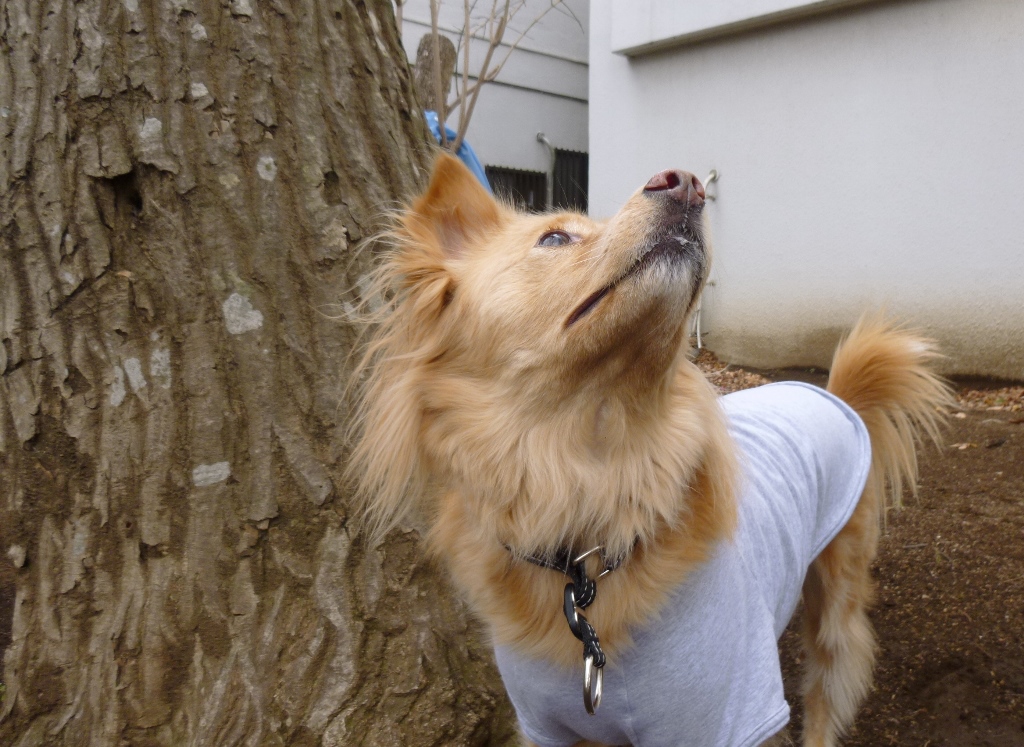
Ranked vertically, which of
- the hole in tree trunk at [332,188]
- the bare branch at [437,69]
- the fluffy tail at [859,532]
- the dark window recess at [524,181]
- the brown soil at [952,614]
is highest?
the bare branch at [437,69]

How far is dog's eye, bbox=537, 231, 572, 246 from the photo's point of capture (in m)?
1.87

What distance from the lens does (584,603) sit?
166cm

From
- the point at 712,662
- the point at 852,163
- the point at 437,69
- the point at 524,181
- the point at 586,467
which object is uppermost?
the point at 437,69

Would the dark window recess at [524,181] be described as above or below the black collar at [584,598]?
above

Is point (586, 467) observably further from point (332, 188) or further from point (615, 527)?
point (332, 188)

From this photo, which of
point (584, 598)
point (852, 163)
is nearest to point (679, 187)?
point (584, 598)

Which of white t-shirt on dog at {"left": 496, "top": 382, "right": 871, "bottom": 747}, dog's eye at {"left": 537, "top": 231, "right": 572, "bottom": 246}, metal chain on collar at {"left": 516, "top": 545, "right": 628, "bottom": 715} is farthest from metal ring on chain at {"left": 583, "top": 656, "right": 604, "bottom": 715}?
dog's eye at {"left": 537, "top": 231, "right": 572, "bottom": 246}

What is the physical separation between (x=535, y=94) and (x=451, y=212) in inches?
323

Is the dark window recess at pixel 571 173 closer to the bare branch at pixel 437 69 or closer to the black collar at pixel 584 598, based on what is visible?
the bare branch at pixel 437 69

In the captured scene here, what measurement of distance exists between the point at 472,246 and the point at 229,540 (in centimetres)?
104

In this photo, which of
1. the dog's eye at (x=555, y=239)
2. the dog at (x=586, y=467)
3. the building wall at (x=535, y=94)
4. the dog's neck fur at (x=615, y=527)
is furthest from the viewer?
the building wall at (x=535, y=94)

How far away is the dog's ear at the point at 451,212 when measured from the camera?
207cm

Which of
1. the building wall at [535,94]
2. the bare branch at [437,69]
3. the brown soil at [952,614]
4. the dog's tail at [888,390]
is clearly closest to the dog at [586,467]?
the dog's tail at [888,390]

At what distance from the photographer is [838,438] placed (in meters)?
2.46
